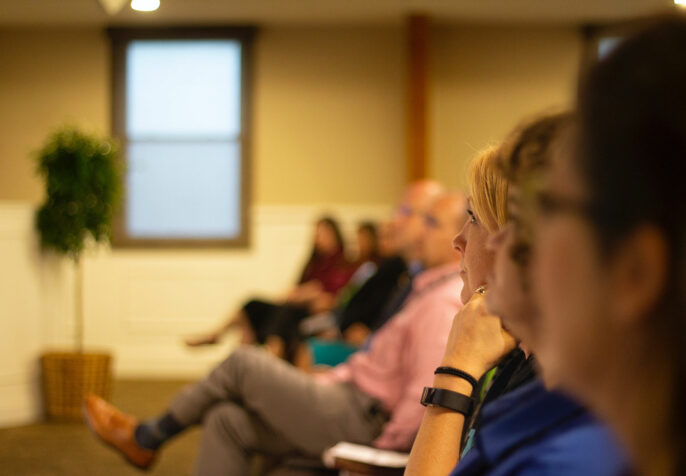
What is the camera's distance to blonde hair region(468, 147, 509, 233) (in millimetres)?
1228

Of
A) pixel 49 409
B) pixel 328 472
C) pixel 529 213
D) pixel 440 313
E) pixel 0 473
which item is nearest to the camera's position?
pixel 529 213

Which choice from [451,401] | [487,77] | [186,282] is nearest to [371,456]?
[451,401]

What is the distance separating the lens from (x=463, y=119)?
7070 millimetres

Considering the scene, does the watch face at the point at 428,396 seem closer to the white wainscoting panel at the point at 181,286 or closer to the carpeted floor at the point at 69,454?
the carpeted floor at the point at 69,454

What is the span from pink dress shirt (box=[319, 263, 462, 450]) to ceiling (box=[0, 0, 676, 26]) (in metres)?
4.14

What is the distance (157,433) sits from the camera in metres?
2.97

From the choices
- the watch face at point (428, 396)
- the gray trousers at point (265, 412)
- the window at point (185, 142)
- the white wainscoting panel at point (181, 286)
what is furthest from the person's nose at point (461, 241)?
the window at point (185, 142)

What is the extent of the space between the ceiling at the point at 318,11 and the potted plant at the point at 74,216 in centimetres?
169

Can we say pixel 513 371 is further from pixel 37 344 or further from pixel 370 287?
pixel 37 344

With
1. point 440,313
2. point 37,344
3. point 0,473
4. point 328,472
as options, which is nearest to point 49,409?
point 37,344

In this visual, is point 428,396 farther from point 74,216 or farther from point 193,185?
point 193,185

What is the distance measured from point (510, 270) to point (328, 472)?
7.00 ft

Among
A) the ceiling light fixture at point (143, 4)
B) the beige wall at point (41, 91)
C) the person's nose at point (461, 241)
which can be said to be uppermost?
the beige wall at point (41, 91)

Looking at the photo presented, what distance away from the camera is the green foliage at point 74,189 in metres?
4.78
